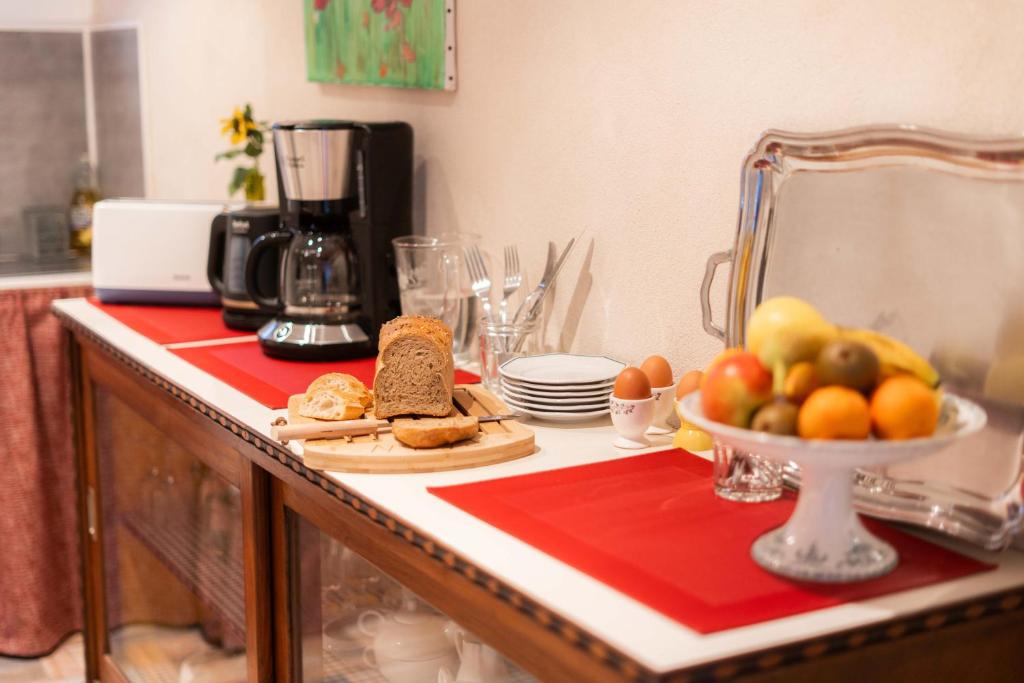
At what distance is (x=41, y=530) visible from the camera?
2.89 metres

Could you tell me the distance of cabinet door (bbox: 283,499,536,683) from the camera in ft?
4.50

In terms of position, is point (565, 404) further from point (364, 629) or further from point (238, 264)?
point (238, 264)

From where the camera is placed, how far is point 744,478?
1296 mm

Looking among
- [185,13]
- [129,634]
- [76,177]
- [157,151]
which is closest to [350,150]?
[129,634]

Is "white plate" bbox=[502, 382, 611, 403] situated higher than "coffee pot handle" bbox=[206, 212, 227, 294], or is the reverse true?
"coffee pot handle" bbox=[206, 212, 227, 294]

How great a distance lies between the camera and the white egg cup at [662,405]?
1.53 m

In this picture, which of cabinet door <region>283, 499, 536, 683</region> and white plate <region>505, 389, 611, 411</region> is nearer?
cabinet door <region>283, 499, 536, 683</region>

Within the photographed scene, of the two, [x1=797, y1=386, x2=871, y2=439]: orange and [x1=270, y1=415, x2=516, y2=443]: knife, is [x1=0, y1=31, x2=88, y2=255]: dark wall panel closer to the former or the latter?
[x1=270, y1=415, x2=516, y2=443]: knife

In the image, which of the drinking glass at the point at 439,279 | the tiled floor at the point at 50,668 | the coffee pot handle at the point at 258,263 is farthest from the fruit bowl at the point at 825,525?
the tiled floor at the point at 50,668

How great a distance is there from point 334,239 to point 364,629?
714 mm

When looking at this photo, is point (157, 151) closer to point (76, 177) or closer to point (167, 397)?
point (76, 177)

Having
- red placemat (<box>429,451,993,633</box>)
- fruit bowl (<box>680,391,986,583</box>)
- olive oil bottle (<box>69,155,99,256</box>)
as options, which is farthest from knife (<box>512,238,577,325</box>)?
olive oil bottle (<box>69,155,99,256</box>)

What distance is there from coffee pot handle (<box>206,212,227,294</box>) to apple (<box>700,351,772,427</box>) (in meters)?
1.55

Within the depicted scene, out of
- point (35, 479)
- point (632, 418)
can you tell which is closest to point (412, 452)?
point (632, 418)
